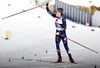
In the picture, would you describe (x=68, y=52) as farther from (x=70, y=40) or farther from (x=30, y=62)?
(x=30, y=62)

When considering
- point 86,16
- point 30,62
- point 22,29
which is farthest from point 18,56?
point 86,16

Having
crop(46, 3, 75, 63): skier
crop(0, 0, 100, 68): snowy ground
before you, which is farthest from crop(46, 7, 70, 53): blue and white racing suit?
crop(0, 0, 100, 68): snowy ground

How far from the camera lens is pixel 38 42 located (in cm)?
440

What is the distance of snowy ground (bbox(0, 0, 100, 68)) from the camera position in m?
4.06

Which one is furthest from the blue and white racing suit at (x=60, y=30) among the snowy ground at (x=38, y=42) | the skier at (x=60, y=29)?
the snowy ground at (x=38, y=42)

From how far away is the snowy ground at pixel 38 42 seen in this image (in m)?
4.06

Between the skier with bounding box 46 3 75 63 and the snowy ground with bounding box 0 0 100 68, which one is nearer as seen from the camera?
the skier with bounding box 46 3 75 63

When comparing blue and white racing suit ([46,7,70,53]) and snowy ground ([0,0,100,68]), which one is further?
snowy ground ([0,0,100,68])

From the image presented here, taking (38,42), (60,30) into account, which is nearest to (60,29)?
(60,30)

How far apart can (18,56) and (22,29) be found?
0.62 m

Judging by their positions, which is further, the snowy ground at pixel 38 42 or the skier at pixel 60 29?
the snowy ground at pixel 38 42

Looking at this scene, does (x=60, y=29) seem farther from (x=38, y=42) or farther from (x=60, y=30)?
(x=38, y=42)

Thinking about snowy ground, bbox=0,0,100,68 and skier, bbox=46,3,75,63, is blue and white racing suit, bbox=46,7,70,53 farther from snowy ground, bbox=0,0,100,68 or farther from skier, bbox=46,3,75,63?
snowy ground, bbox=0,0,100,68

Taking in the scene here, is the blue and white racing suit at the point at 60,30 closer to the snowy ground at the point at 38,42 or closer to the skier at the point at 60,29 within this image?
the skier at the point at 60,29
